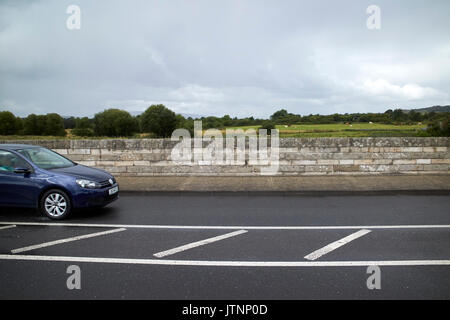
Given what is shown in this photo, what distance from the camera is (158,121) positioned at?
121125 millimetres

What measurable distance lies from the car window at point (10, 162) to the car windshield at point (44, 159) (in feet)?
0.53

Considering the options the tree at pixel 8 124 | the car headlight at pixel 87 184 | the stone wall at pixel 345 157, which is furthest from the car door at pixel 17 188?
the tree at pixel 8 124

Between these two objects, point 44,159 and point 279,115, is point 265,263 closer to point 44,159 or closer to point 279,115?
point 44,159

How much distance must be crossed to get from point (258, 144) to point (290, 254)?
683cm

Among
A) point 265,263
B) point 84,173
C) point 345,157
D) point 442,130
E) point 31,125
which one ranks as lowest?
point 265,263

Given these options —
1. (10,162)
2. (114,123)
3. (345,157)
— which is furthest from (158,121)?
(10,162)

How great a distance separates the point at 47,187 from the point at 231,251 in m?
4.42

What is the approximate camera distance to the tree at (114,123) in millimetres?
124000

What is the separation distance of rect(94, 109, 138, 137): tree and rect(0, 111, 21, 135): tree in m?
40.4

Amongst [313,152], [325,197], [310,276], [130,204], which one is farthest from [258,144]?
[310,276]

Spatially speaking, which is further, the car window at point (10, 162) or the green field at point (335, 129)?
the green field at point (335, 129)

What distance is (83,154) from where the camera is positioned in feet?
39.2

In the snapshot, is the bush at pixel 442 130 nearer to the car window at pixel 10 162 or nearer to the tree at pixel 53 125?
the car window at pixel 10 162

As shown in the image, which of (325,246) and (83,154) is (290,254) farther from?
(83,154)
